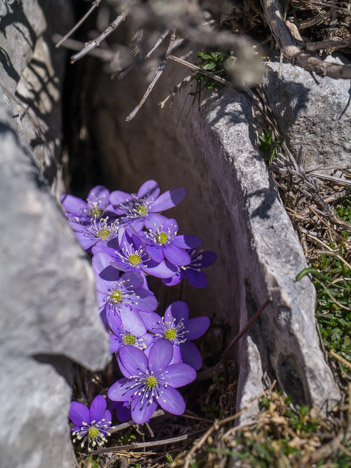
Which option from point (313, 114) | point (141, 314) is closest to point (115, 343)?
point (141, 314)

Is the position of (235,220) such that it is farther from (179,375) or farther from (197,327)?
(179,375)

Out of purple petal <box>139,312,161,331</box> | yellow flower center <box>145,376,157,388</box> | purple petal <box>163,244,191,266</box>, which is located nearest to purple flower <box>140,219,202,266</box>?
purple petal <box>163,244,191,266</box>

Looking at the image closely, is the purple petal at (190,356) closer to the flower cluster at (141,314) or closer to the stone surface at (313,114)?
the flower cluster at (141,314)

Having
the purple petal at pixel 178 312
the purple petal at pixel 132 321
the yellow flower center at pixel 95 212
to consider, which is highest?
the yellow flower center at pixel 95 212

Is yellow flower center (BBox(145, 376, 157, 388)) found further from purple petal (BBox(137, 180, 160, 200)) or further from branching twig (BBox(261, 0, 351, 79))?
branching twig (BBox(261, 0, 351, 79))

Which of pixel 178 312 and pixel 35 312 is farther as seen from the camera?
pixel 178 312

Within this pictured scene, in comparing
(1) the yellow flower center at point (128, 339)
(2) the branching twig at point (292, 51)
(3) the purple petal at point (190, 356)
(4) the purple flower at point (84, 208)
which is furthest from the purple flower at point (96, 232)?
(2) the branching twig at point (292, 51)
